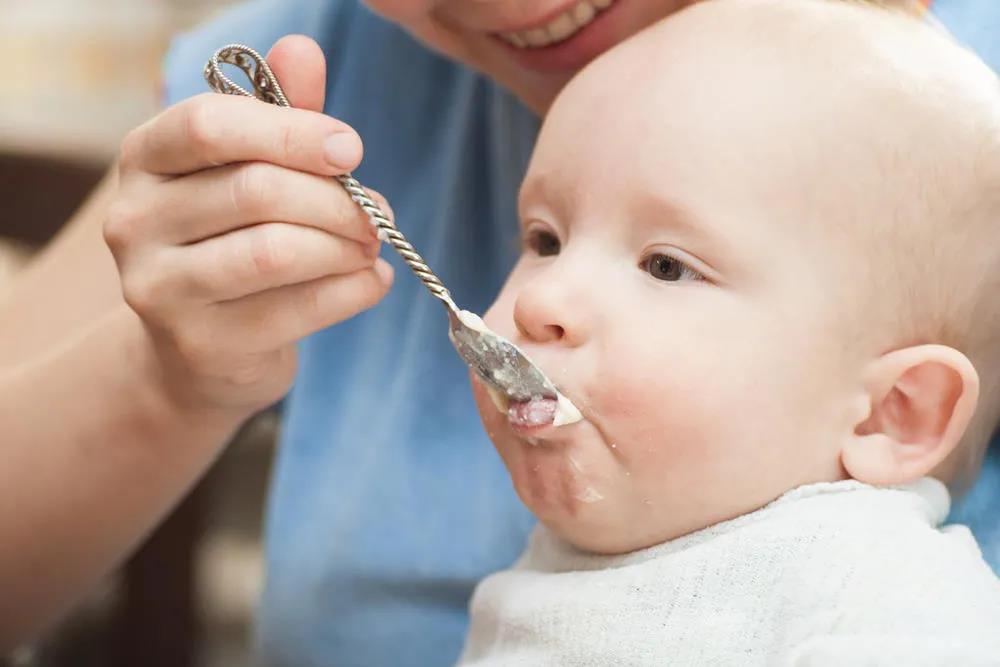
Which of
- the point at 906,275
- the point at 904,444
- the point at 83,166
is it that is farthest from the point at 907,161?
the point at 83,166

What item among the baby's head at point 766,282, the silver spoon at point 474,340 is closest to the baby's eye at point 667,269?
the baby's head at point 766,282

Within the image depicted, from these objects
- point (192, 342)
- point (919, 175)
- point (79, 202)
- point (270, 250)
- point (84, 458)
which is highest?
point (919, 175)

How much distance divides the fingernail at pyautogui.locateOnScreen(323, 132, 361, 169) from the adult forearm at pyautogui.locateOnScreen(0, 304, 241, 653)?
34cm

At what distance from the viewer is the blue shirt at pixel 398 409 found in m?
1.03

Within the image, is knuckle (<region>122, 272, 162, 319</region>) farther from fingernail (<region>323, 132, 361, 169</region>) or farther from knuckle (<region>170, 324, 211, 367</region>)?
fingernail (<region>323, 132, 361, 169</region>)

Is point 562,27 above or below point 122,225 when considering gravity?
above

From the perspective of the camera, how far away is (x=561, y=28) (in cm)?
91

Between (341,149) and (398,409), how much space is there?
432mm

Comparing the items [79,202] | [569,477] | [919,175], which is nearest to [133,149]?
[569,477]

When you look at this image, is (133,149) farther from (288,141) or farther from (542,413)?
(542,413)

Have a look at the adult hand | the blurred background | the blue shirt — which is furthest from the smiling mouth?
the blurred background

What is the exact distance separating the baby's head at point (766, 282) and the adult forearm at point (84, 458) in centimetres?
39

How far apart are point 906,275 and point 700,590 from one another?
24cm

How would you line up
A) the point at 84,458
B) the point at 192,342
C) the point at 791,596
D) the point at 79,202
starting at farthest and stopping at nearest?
the point at 79,202 → the point at 84,458 → the point at 192,342 → the point at 791,596
